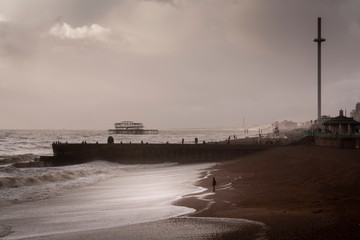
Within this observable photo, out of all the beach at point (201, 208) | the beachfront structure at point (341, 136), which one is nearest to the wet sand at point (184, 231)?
the beach at point (201, 208)

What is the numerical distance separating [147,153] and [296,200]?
38.0 metres

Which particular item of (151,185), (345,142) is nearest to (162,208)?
(151,185)

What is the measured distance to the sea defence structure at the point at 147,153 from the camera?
4762 cm

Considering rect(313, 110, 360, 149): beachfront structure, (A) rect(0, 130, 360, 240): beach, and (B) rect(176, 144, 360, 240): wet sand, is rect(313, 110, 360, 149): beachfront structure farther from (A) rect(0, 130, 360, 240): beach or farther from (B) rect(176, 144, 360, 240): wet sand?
(B) rect(176, 144, 360, 240): wet sand

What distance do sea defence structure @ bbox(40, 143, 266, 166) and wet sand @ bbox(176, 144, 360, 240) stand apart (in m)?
21.9

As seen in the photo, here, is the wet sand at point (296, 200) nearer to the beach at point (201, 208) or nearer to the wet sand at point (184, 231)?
the beach at point (201, 208)

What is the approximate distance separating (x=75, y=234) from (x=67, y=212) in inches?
178

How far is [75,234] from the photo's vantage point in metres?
11.9

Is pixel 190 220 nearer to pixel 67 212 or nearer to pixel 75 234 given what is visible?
pixel 75 234

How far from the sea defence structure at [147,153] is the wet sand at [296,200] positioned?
21.9m

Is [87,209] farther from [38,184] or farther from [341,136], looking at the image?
[341,136]

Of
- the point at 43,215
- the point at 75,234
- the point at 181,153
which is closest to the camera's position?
the point at 75,234

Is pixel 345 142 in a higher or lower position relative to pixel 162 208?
higher

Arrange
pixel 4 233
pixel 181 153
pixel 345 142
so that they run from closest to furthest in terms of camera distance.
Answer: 1. pixel 4 233
2. pixel 345 142
3. pixel 181 153
